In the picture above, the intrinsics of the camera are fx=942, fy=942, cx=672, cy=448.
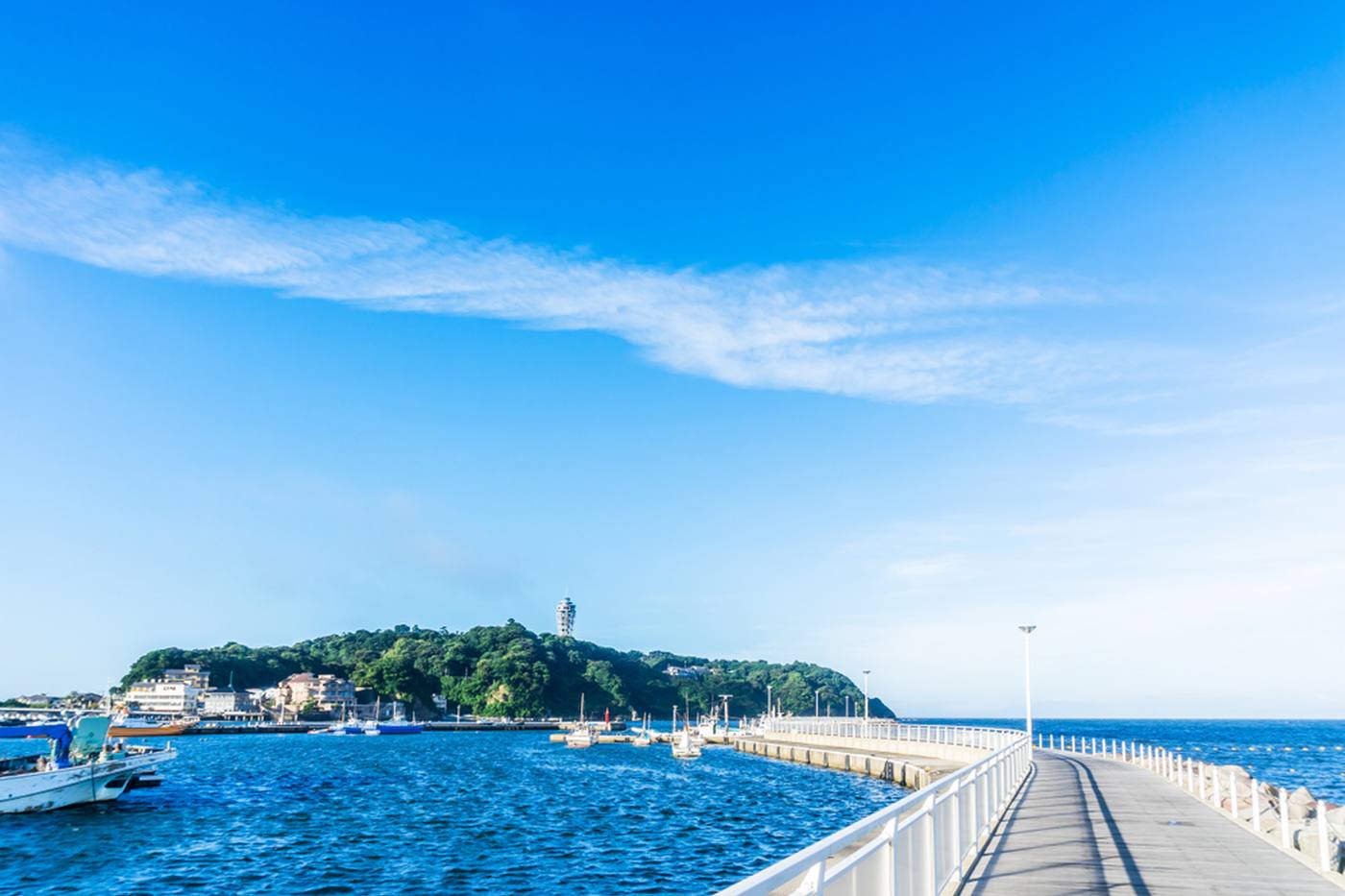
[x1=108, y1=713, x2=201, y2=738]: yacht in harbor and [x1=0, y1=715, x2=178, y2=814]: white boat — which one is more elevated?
[x1=0, y1=715, x2=178, y2=814]: white boat

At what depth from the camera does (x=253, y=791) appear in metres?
60.7

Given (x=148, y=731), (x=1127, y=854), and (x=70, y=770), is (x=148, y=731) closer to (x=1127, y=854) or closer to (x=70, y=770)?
(x=70, y=770)

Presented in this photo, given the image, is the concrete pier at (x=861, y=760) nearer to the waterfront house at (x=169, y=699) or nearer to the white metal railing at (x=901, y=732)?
the white metal railing at (x=901, y=732)

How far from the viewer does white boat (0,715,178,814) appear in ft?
159

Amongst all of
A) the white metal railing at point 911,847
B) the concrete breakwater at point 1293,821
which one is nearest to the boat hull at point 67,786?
the white metal railing at point 911,847

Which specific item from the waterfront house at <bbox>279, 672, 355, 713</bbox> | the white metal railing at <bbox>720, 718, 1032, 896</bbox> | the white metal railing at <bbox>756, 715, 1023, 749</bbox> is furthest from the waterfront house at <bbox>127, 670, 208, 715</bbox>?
the white metal railing at <bbox>720, 718, 1032, 896</bbox>

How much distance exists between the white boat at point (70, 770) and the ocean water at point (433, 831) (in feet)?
3.04

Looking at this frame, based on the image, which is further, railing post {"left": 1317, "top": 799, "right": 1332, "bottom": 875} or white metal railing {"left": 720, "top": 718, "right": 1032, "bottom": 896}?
railing post {"left": 1317, "top": 799, "right": 1332, "bottom": 875}

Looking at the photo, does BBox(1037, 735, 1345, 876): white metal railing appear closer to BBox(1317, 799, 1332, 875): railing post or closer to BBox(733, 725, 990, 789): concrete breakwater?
BBox(1317, 799, 1332, 875): railing post

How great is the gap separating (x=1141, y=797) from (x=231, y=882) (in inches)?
1134

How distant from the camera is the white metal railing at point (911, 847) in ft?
21.0

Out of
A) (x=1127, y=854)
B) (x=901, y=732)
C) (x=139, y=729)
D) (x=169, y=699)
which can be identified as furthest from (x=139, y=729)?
(x=1127, y=854)

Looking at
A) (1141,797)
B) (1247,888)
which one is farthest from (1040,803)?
(1247,888)

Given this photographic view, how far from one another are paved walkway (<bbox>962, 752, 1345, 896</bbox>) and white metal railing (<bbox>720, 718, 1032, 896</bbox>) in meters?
0.52
